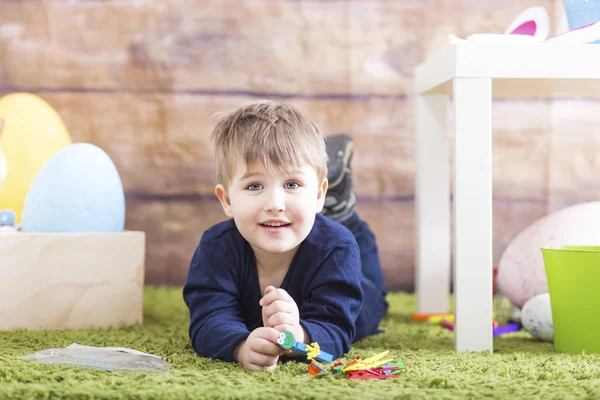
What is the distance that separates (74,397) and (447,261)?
98cm

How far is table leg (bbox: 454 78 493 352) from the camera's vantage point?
103 centimetres

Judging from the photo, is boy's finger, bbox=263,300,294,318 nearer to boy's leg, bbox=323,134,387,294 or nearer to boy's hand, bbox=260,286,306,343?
boy's hand, bbox=260,286,306,343

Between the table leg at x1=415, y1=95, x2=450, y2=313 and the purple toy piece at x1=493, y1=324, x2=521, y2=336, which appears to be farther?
the table leg at x1=415, y1=95, x2=450, y2=313

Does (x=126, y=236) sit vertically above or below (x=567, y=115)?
below

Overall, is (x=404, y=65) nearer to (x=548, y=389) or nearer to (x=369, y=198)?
(x=369, y=198)

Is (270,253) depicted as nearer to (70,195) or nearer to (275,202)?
(275,202)

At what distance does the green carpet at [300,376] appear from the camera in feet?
2.39

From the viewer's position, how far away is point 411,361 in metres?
0.94

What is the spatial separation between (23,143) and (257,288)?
2.22 ft

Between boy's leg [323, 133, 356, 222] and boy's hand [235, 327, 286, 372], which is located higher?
boy's leg [323, 133, 356, 222]

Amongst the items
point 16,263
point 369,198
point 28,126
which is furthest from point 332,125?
point 16,263

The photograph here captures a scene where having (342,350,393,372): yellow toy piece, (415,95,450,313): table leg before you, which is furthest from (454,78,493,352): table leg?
(415,95,450,313): table leg

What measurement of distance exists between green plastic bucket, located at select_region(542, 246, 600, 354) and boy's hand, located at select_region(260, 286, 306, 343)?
0.43 meters

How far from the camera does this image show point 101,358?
894 mm
